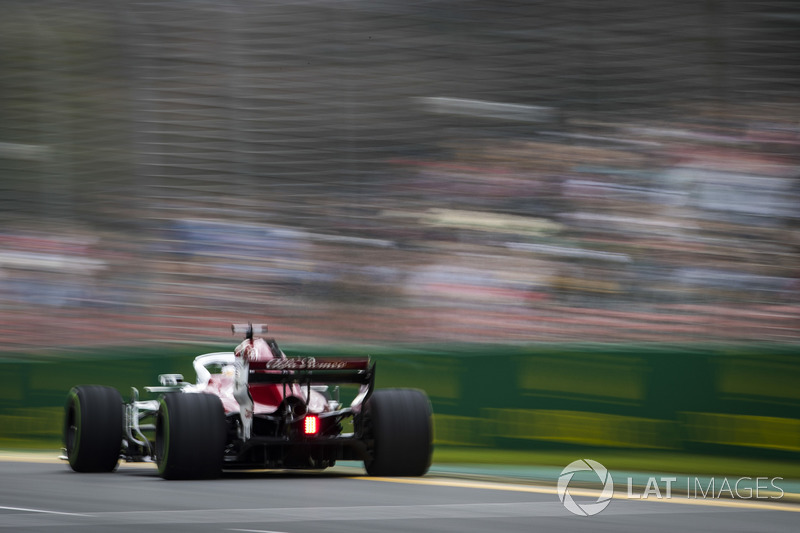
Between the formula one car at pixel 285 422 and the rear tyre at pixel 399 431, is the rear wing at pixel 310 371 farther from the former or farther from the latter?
the rear tyre at pixel 399 431

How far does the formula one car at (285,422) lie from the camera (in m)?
9.54

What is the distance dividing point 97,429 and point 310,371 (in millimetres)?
2129

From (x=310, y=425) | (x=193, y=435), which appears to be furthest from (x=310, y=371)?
(x=193, y=435)

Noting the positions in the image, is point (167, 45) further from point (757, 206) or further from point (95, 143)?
point (757, 206)

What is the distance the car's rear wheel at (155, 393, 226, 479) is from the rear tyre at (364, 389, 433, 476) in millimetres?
1203

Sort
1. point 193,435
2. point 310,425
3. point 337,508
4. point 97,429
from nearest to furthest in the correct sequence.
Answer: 1. point 337,508
2. point 193,435
3. point 310,425
4. point 97,429

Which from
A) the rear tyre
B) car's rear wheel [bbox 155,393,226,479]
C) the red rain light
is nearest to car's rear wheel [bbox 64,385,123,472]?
car's rear wheel [bbox 155,393,226,479]

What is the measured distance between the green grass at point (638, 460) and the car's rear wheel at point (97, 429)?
309 cm

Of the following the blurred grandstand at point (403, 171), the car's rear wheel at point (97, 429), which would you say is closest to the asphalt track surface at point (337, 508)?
the car's rear wheel at point (97, 429)

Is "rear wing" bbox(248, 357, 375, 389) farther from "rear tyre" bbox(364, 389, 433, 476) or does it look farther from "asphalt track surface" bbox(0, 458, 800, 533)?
"asphalt track surface" bbox(0, 458, 800, 533)

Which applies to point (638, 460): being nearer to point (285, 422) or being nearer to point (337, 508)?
point (285, 422)

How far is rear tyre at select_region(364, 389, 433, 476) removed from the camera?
389 inches

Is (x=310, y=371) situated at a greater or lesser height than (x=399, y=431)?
greater

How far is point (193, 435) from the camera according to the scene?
9484 mm
